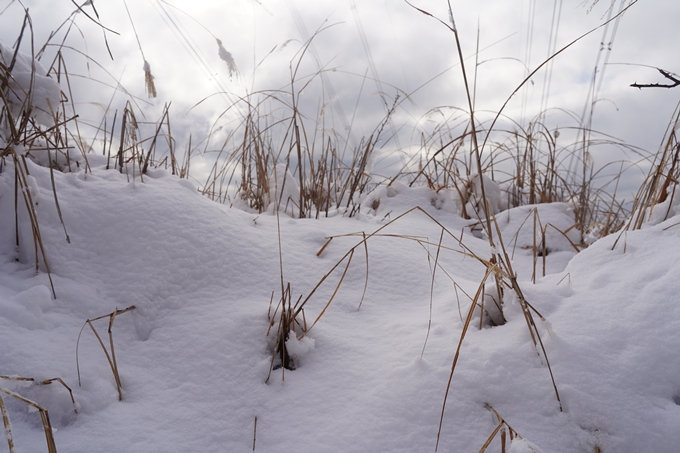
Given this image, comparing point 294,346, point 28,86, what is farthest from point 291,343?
→ point 28,86

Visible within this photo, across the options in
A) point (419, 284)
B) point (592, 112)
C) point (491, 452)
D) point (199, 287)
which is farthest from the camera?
point (592, 112)

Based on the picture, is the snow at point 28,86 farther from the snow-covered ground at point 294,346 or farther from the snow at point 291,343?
the snow-covered ground at point 294,346

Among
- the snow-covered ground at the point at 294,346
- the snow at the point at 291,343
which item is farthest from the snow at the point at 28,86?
the snow-covered ground at the point at 294,346

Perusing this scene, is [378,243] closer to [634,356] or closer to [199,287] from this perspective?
[199,287]

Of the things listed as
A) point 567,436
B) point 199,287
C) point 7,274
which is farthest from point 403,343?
point 7,274

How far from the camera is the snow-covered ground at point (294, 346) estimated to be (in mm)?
640

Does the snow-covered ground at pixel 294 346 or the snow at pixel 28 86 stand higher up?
the snow at pixel 28 86

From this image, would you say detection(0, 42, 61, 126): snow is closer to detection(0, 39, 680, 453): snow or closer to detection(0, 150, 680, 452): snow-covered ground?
detection(0, 39, 680, 453): snow

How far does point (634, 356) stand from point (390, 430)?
0.44 m

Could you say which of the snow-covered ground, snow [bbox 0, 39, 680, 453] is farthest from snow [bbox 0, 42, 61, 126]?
the snow-covered ground

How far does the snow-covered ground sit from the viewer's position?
2.10ft

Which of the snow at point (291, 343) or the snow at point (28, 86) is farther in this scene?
the snow at point (28, 86)

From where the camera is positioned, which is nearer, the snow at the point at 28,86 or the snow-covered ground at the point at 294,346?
the snow-covered ground at the point at 294,346

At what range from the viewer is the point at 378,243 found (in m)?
1.39
